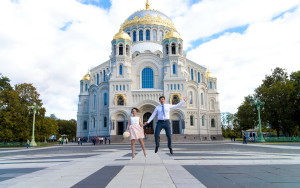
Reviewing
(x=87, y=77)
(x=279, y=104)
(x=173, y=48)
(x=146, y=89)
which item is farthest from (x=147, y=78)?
(x=279, y=104)

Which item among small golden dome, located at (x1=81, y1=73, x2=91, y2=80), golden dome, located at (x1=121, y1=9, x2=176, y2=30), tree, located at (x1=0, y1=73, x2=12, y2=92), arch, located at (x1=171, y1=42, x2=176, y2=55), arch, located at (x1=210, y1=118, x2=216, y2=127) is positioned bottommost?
arch, located at (x1=210, y1=118, x2=216, y2=127)

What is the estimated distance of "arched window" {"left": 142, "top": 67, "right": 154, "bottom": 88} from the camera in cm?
5062

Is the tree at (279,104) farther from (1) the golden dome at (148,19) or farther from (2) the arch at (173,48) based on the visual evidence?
(1) the golden dome at (148,19)

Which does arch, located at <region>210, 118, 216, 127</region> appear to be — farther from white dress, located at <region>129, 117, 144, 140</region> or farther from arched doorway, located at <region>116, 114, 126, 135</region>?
white dress, located at <region>129, 117, 144, 140</region>

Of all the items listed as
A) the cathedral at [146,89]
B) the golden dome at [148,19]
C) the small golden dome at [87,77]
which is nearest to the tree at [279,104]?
the cathedral at [146,89]

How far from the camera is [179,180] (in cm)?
502

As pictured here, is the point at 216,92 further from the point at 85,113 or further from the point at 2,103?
the point at 2,103

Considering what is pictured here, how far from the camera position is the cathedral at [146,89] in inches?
1866

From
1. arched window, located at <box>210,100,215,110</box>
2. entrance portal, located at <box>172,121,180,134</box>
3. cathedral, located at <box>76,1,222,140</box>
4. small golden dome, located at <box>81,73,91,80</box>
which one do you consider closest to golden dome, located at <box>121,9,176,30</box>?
cathedral, located at <box>76,1,222,140</box>

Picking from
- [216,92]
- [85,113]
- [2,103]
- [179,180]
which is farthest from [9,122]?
[216,92]

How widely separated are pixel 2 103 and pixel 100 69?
86.0ft

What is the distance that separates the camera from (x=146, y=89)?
4878 cm

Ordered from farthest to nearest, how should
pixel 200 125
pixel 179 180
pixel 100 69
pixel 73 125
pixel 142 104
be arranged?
pixel 73 125 < pixel 100 69 < pixel 200 125 < pixel 142 104 < pixel 179 180

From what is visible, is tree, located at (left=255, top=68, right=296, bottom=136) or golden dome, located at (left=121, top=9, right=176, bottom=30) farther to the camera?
golden dome, located at (left=121, top=9, right=176, bottom=30)
